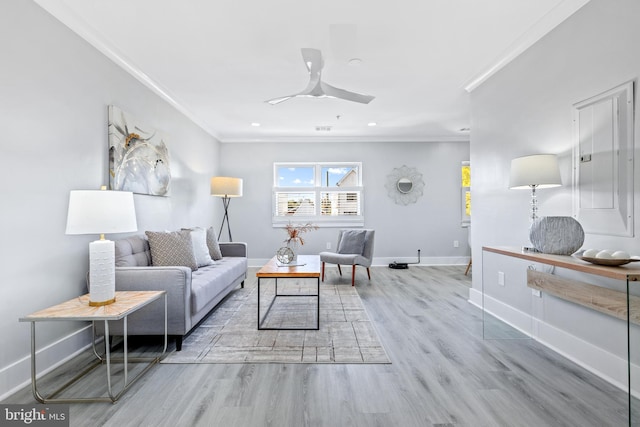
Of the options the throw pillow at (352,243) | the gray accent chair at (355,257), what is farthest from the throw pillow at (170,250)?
the throw pillow at (352,243)

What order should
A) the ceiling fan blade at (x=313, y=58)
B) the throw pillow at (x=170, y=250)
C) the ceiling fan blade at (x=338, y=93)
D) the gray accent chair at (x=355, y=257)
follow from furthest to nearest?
the gray accent chair at (x=355, y=257) → the throw pillow at (x=170, y=250) → the ceiling fan blade at (x=338, y=93) → the ceiling fan blade at (x=313, y=58)

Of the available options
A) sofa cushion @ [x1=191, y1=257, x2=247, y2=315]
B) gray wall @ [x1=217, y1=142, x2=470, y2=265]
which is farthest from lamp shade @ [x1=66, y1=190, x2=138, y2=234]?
gray wall @ [x1=217, y1=142, x2=470, y2=265]

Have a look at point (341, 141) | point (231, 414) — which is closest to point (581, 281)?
point (231, 414)

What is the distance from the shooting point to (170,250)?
3086 mm

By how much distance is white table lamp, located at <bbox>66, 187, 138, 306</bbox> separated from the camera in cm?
181

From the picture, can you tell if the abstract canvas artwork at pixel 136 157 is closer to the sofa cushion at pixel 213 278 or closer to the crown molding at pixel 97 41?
the crown molding at pixel 97 41

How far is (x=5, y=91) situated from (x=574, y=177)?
3.83 m

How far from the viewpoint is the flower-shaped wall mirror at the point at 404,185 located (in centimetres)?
621

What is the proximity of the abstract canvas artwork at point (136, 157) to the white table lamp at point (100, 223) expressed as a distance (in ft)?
3.42

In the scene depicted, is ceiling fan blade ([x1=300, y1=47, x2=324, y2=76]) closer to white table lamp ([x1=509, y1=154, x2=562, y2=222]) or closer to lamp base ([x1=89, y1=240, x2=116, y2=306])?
white table lamp ([x1=509, y1=154, x2=562, y2=222])

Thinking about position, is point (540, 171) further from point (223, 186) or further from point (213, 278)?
point (223, 186)

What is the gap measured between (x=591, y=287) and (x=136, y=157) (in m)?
4.05

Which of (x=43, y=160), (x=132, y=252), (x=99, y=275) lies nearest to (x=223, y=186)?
(x=132, y=252)

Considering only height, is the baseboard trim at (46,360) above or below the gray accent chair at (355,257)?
below
